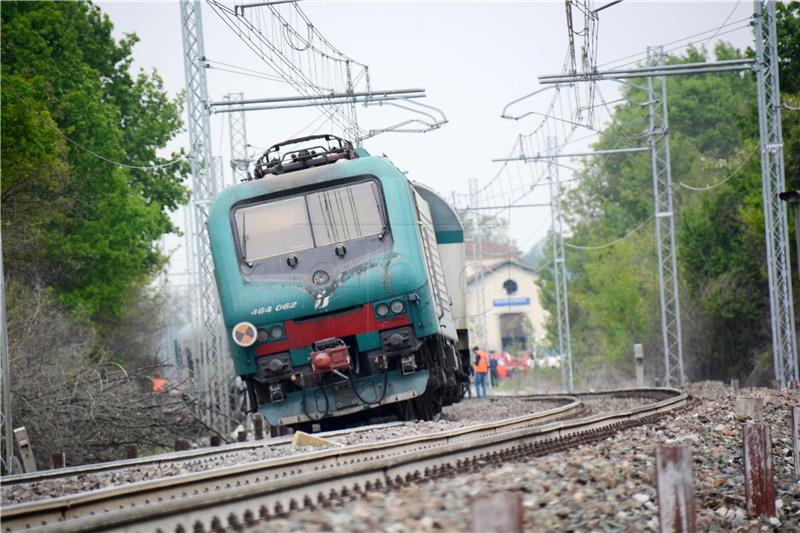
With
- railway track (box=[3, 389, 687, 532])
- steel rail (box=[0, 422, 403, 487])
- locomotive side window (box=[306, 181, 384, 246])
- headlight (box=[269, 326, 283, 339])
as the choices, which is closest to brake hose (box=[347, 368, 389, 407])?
steel rail (box=[0, 422, 403, 487])

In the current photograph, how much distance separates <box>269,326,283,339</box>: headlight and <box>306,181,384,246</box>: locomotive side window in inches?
46.7

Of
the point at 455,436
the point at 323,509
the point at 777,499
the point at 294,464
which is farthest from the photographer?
the point at 455,436

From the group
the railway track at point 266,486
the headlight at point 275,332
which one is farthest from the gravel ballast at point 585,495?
the headlight at point 275,332

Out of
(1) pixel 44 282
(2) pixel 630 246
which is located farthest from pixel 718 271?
(1) pixel 44 282

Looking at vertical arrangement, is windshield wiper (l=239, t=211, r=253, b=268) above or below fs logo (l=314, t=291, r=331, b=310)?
above

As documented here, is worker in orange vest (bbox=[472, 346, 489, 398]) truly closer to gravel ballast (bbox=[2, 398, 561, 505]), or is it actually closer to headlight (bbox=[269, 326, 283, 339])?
headlight (bbox=[269, 326, 283, 339])

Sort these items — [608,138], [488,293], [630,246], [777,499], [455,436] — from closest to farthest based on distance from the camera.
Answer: [777,499] → [455,436] → [630,246] → [608,138] → [488,293]

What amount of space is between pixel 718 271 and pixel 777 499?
1347 inches

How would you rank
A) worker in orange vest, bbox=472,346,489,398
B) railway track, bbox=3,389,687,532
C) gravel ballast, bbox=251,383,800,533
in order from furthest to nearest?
worker in orange vest, bbox=472,346,489,398
railway track, bbox=3,389,687,532
gravel ballast, bbox=251,383,800,533

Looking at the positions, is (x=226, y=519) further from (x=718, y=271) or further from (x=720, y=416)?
(x=718, y=271)

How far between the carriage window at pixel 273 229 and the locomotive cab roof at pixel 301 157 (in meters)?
0.55

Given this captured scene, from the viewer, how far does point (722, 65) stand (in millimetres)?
24812

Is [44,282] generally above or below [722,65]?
below

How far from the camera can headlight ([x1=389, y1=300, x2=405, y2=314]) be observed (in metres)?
14.6
